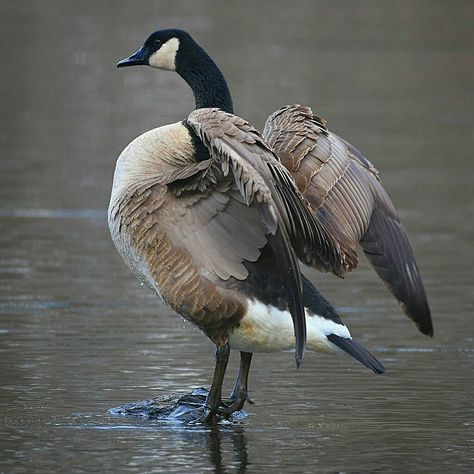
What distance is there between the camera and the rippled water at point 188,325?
7496mm

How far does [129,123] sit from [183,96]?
340cm

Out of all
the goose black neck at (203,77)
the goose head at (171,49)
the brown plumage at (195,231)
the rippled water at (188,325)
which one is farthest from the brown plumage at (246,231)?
the goose head at (171,49)

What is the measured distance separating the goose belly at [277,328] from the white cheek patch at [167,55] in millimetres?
2142

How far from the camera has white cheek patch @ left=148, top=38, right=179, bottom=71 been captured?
371 inches

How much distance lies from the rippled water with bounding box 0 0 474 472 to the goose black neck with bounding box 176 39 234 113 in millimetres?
1742

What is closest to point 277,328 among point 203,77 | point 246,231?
point 246,231

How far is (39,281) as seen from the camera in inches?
469

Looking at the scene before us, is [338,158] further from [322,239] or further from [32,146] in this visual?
[32,146]

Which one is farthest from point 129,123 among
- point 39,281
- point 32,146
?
point 39,281

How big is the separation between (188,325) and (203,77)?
7.03 feet

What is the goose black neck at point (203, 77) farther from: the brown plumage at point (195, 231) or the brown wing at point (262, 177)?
the brown wing at point (262, 177)

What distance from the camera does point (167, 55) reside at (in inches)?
373

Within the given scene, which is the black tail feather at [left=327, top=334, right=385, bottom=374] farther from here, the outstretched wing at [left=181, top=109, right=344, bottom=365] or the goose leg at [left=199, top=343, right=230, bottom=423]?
the goose leg at [left=199, top=343, right=230, bottom=423]

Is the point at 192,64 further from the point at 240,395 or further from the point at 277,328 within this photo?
the point at 240,395
